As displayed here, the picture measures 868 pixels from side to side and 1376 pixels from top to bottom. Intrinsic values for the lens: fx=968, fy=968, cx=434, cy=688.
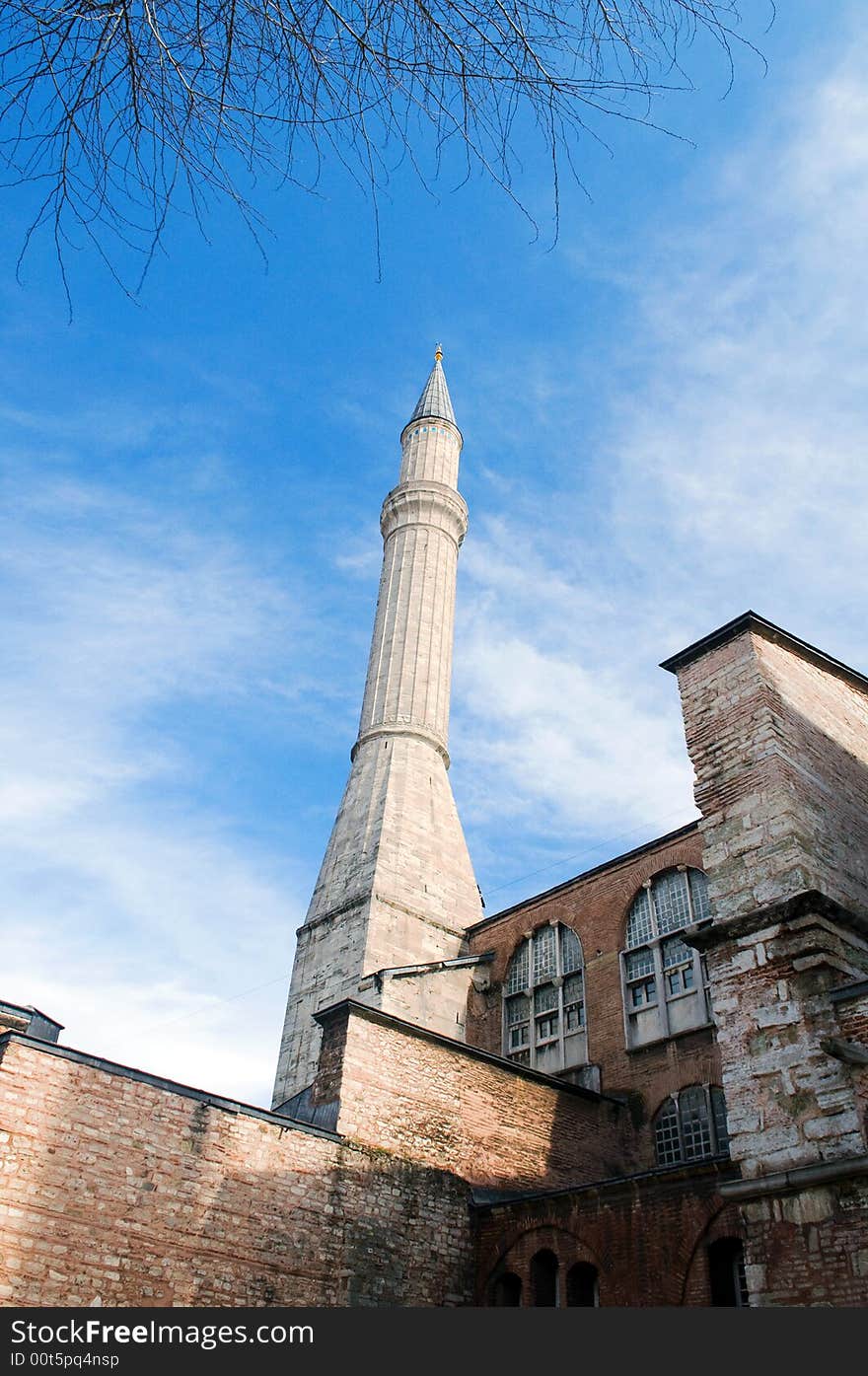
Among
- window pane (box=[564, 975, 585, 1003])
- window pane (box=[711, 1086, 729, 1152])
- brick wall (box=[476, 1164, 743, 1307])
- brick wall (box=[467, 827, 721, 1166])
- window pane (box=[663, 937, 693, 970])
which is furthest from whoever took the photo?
window pane (box=[564, 975, 585, 1003])

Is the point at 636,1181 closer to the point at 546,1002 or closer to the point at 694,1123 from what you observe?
the point at 694,1123

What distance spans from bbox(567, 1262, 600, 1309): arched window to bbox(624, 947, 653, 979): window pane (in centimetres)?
541

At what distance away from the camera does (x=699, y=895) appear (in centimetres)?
1554

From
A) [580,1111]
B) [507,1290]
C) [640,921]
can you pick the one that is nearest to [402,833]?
[640,921]

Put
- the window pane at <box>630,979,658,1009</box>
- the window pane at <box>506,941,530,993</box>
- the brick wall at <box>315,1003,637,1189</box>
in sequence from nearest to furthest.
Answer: the brick wall at <box>315,1003,637,1189</box> → the window pane at <box>630,979,658,1009</box> → the window pane at <box>506,941,530,993</box>

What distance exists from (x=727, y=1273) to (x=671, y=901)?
6874 mm

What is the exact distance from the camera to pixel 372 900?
18047mm

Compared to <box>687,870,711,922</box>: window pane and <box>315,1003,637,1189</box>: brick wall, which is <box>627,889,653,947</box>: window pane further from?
<box>315,1003,637,1189</box>: brick wall

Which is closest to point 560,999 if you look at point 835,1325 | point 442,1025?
point 442,1025

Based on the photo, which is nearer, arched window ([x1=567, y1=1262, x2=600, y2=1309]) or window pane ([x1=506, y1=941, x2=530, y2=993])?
arched window ([x1=567, y1=1262, x2=600, y2=1309])

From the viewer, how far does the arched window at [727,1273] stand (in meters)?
9.45

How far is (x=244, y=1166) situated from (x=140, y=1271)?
1454mm

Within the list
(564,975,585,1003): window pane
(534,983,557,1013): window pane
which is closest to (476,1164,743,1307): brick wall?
(564,975,585,1003): window pane

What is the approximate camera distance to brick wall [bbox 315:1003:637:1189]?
11.8 m
